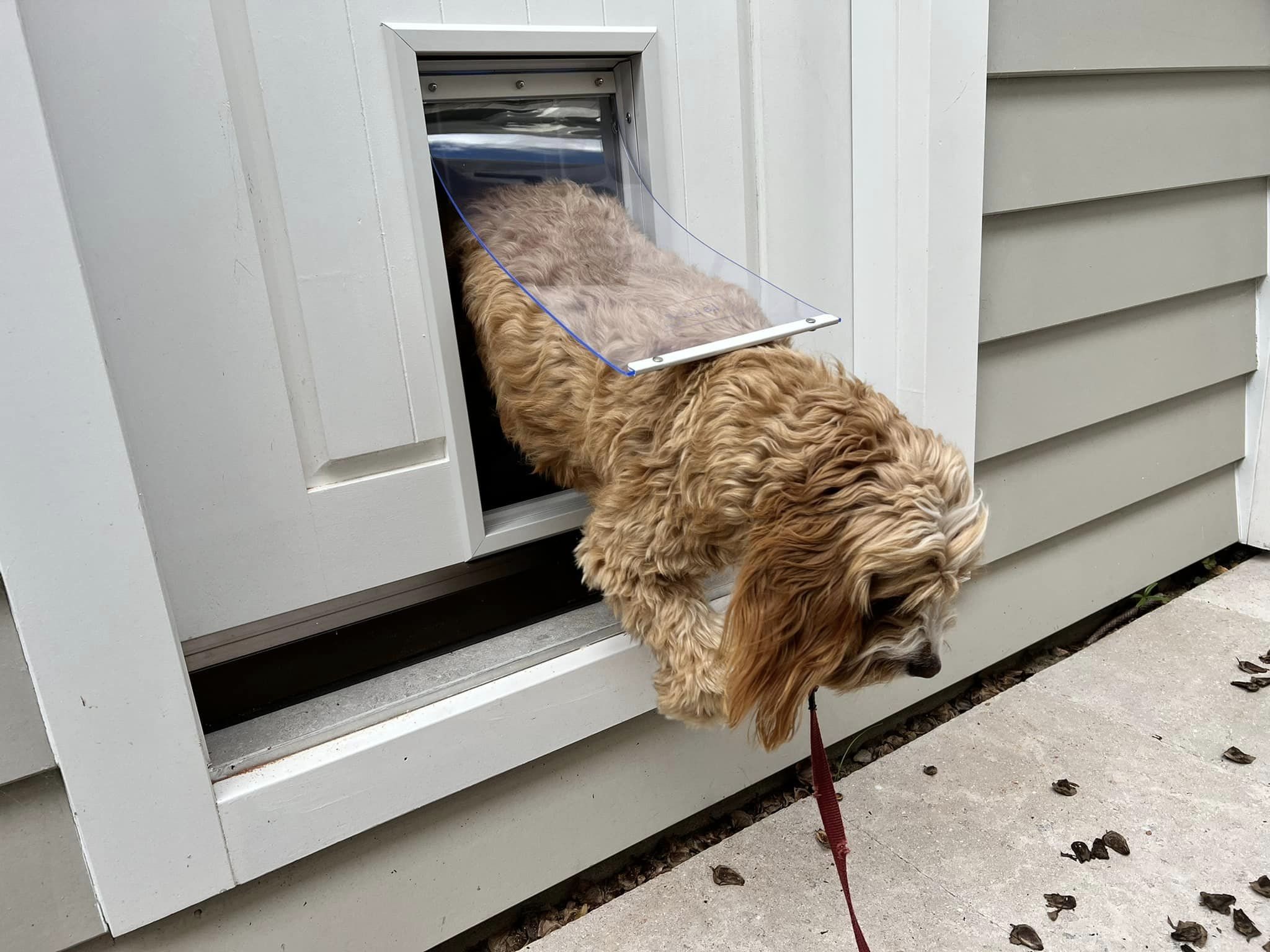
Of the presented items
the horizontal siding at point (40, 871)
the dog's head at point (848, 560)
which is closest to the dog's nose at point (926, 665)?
the dog's head at point (848, 560)

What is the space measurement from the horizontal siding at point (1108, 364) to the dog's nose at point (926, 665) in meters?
Result: 1.30

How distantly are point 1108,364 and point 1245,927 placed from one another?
170 centimetres

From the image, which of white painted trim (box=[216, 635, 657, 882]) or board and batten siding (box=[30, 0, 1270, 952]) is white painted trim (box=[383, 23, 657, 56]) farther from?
white painted trim (box=[216, 635, 657, 882])

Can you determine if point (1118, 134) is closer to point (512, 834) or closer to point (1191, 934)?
point (1191, 934)

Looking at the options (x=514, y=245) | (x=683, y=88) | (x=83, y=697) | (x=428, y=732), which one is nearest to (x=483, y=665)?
(x=428, y=732)

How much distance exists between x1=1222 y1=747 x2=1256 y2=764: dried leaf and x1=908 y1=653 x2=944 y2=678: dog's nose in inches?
57.9

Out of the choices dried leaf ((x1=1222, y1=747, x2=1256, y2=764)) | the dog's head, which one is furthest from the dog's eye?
dried leaf ((x1=1222, y1=747, x2=1256, y2=764))

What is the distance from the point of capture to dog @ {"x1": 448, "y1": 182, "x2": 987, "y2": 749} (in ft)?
4.00

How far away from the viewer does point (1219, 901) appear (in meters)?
1.74

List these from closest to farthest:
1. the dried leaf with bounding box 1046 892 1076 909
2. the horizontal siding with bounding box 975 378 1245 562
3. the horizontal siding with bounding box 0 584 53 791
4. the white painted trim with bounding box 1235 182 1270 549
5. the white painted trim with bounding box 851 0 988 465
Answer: the horizontal siding with bounding box 0 584 53 791
the dried leaf with bounding box 1046 892 1076 909
the white painted trim with bounding box 851 0 988 465
the horizontal siding with bounding box 975 378 1245 562
the white painted trim with bounding box 1235 182 1270 549

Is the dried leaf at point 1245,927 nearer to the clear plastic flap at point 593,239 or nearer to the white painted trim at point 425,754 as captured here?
the white painted trim at point 425,754

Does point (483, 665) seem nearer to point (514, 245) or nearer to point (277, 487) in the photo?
point (277, 487)

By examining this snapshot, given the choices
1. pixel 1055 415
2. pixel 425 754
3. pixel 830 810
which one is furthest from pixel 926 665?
pixel 1055 415

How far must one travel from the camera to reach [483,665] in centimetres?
181
